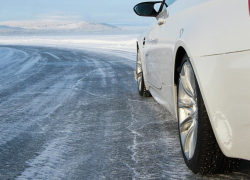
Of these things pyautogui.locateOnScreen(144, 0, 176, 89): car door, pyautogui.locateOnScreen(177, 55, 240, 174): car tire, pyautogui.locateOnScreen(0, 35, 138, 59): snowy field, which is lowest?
pyautogui.locateOnScreen(0, 35, 138, 59): snowy field

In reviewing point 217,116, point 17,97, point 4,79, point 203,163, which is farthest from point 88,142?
point 4,79

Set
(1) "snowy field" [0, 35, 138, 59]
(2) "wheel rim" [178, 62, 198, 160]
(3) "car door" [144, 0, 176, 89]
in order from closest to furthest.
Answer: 1. (2) "wheel rim" [178, 62, 198, 160]
2. (3) "car door" [144, 0, 176, 89]
3. (1) "snowy field" [0, 35, 138, 59]

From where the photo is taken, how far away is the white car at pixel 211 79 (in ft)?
6.30

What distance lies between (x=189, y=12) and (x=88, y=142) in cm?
148

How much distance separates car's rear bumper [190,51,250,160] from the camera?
74.3 inches

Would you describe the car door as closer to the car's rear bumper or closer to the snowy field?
the car's rear bumper

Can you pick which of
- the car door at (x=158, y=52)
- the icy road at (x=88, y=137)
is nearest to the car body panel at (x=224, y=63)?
the icy road at (x=88, y=137)

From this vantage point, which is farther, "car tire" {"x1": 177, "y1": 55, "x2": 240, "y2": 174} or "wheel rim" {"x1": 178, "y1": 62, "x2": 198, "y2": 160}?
"wheel rim" {"x1": 178, "y1": 62, "x2": 198, "y2": 160}

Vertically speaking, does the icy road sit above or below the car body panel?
below

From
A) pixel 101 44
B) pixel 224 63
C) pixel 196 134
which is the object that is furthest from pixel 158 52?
pixel 101 44

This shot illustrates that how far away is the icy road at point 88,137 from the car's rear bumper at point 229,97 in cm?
54

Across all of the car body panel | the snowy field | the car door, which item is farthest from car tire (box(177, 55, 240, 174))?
the snowy field

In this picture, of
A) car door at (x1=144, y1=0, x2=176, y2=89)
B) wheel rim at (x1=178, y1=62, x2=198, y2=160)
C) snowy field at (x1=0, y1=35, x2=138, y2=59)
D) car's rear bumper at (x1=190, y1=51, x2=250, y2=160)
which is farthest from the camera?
snowy field at (x1=0, y1=35, x2=138, y2=59)

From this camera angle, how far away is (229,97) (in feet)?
6.52
